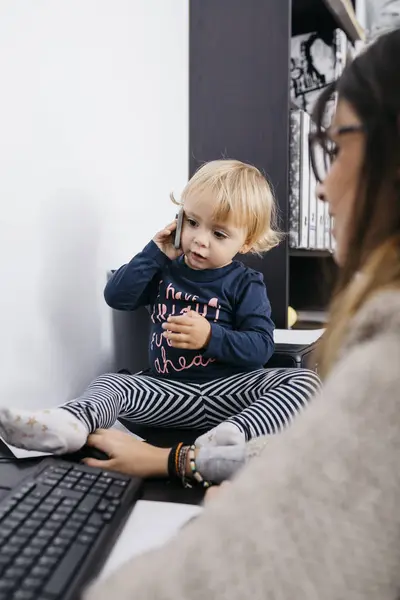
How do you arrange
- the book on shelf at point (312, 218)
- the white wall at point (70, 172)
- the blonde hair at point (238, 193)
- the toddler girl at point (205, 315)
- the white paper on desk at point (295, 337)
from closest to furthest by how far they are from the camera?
the white wall at point (70, 172), the toddler girl at point (205, 315), the blonde hair at point (238, 193), the white paper on desk at point (295, 337), the book on shelf at point (312, 218)

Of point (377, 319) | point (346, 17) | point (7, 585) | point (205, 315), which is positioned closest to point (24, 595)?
point (7, 585)

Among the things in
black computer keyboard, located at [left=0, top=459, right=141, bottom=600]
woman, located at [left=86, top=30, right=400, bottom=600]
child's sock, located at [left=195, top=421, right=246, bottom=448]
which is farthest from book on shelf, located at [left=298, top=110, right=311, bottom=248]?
woman, located at [left=86, top=30, right=400, bottom=600]

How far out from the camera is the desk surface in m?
0.58

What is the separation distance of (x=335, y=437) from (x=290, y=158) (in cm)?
125

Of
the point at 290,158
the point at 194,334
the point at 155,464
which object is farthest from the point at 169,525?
the point at 290,158

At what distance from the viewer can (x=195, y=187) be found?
1.14 m

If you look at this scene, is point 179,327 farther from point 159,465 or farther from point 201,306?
point 159,465

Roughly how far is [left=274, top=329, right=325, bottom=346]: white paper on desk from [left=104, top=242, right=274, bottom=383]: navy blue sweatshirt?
125 millimetres

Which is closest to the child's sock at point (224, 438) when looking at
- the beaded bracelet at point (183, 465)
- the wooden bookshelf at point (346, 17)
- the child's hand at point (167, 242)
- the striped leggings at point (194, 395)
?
the beaded bracelet at point (183, 465)

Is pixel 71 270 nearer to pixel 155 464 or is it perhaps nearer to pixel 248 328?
pixel 248 328

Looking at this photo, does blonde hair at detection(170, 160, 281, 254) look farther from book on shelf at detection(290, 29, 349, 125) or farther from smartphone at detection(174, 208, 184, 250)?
book on shelf at detection(290, 29, 349, 125)

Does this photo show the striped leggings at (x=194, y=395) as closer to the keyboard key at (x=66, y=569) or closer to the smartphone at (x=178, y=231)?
the smartphone at (x=178, y=231)

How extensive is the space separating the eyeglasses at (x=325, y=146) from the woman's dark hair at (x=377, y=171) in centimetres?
2

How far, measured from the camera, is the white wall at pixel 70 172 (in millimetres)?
861
